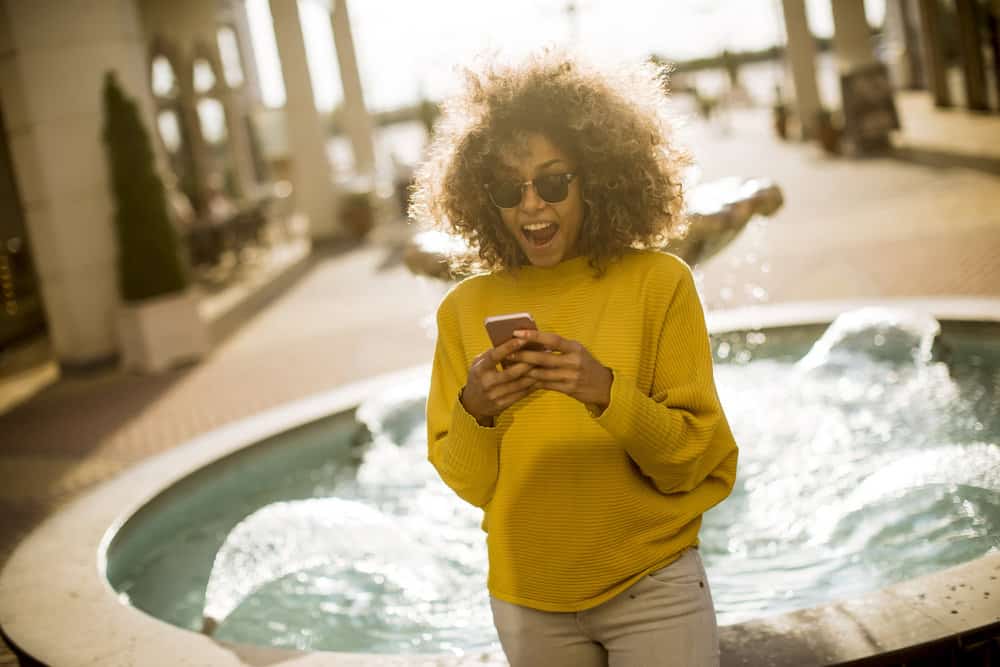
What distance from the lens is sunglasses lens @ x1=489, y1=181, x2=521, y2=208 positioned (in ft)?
7.07

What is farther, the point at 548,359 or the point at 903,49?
the point at 903,49

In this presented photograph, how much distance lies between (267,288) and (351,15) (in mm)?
8891

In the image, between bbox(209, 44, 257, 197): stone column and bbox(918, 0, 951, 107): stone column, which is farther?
bbox(209, 44, 257, 197): stone column

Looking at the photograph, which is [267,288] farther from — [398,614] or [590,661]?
[590,661]

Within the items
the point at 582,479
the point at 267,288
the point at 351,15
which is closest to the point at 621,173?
the point at 582,479

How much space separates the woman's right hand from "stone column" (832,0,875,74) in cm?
1779

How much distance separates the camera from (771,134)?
26859 millimetres

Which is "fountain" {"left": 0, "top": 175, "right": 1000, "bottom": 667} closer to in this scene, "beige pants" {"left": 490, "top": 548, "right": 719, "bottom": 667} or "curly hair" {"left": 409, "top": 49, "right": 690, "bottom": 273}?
"beige pants" {"left": 490, "top": 548, "right": 719, "bottom": 667}

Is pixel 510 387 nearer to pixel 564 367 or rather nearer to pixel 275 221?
pixel 564 367

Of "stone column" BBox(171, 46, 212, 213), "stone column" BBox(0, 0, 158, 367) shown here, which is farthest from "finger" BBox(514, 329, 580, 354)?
"stone column" BBox(171, 46, 212, 213)

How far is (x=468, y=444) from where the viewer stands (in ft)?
6.78

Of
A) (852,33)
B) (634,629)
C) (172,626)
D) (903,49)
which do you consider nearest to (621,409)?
(634,629)

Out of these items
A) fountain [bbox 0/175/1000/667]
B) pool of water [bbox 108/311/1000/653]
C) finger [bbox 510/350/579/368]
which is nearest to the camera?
finger [bbox 510/350/579/368]

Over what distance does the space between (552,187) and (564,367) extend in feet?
1.44
